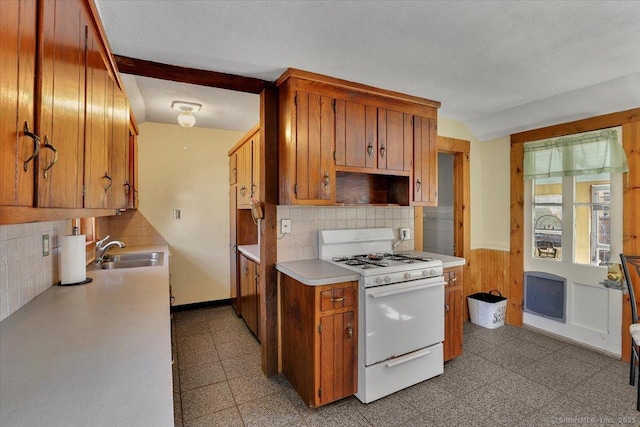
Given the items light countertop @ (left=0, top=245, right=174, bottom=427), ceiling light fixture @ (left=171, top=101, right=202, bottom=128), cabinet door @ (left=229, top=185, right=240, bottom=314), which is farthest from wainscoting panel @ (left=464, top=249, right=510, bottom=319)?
ceiling light fixture @ (left=171, top=101, right=202, bottom=128)

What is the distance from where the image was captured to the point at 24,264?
5.11 ft

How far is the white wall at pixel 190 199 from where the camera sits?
393 cm

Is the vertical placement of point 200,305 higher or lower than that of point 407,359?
lower

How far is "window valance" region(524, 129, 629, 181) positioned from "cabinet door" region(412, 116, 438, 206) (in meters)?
1.24

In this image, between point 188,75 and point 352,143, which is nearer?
point 188,75

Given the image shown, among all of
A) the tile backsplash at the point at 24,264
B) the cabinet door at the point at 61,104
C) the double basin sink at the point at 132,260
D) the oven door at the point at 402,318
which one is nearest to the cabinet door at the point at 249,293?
the double basin sink at the point at 132,260

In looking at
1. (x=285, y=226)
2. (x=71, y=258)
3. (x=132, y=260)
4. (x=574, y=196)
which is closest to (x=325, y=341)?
(x=285, y=226)

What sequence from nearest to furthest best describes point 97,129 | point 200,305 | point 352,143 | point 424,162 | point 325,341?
point 97,129, point 325,341, point 352,143, point 424,162, point 200,305

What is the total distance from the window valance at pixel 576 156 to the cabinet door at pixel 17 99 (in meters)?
3.88

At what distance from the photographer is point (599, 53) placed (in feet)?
6.89

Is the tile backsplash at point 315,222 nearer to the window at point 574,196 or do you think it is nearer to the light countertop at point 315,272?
the light countertop at point 315,272

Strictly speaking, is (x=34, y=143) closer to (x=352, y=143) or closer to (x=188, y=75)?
(x=188, y=75)

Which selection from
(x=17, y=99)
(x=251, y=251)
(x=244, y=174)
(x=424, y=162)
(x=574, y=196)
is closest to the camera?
(x=17, y=99)

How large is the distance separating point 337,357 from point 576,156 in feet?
9.84
